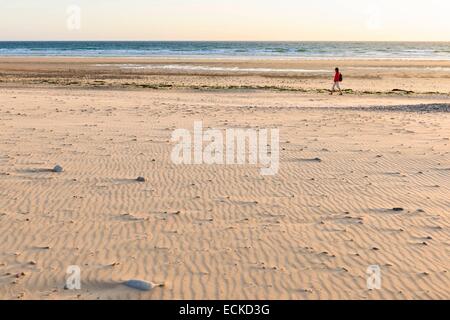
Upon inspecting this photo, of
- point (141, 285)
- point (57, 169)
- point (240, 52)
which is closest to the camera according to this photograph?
point (141, 285)

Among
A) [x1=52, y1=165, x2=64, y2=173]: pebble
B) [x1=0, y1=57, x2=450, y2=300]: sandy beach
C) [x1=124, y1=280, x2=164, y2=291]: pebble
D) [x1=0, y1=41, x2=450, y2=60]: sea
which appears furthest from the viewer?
[x1=0, y1=41, x2=450, y2=60]: sea

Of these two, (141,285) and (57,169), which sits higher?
(57,169)

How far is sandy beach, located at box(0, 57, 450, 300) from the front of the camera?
614cm

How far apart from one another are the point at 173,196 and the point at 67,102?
577 inches

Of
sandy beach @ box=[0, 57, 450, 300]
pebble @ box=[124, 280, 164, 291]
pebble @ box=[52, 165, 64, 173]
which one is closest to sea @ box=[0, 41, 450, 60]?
sandy beach @ box=[0, 57, 450, 300]

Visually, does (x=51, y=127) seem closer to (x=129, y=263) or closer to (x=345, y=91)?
(x=129, y=263)

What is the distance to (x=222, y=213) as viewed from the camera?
8484 millimetres

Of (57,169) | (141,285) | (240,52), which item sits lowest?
(141,285)

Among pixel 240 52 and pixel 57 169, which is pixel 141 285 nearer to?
pixel 57 169

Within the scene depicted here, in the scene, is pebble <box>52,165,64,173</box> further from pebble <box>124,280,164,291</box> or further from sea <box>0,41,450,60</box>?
sea <box>0,41,450,60</box>

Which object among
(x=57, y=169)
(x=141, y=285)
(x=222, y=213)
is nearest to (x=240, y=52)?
(x=57, y=169)

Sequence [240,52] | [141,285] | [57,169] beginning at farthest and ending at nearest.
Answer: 1. [240,52]
2. [57,169]
3. [141,285]

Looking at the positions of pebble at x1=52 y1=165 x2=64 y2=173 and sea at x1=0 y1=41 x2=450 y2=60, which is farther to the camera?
sea at x1=0 y1=41 x2=450 y2=60

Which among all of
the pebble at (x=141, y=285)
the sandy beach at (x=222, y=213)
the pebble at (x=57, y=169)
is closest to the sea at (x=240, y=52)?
the sandy beach at (x=222, y=213)
